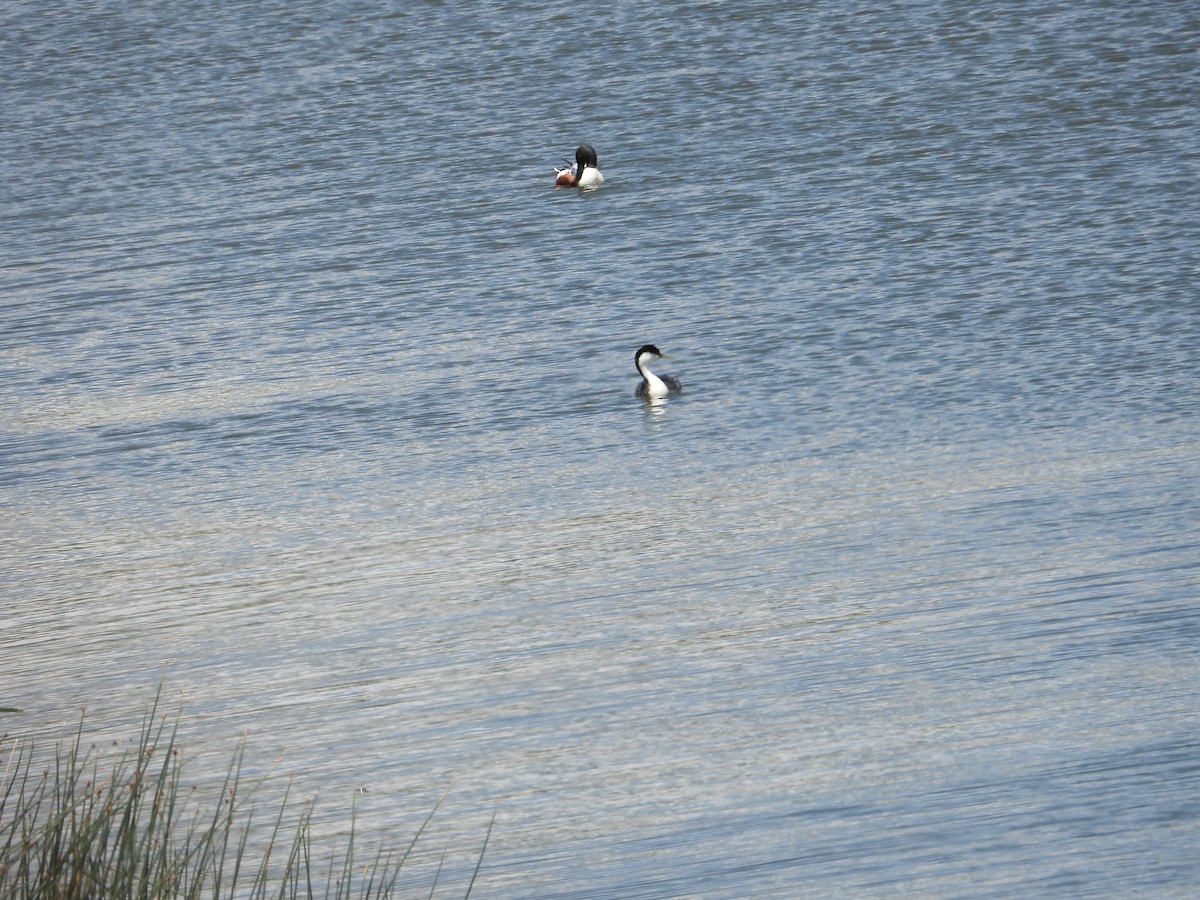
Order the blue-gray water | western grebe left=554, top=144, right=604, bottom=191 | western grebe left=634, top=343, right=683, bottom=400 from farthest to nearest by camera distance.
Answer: western grebe left=554, top=144, right=604, bottom=191, western grebe left=634, top=343, right=683, bottom=400, the blue-gray water

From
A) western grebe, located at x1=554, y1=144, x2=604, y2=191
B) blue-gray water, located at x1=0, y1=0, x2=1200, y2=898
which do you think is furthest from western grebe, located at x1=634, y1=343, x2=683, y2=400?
western grebe, located at x1=554, y1=144, x2=604, y2=191

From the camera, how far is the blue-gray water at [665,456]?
8172 mm

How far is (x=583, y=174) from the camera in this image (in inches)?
800

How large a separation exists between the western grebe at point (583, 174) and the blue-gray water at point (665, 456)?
19 cm

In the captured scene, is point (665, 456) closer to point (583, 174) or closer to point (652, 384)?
point (652, 384)

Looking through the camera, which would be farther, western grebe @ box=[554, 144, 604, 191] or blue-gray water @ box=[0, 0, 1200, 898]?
western grebe @ box=[554, 144, 604, 191]

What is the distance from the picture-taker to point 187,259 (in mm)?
18922

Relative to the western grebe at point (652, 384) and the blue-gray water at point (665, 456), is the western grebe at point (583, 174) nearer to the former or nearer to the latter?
the blue-gray water at point (665, 456)

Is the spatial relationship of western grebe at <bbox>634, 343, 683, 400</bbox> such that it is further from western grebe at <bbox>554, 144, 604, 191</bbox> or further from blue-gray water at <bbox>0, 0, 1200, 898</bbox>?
western grebe at <bbox>554, 144, 604, 191</bbox>

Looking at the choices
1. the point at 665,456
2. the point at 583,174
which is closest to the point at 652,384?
the point at 665,456

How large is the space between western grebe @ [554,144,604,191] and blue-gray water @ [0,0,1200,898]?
192 millimetres

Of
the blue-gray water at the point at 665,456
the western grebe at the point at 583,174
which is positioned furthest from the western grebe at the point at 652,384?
the western grebe at the point at 583,174

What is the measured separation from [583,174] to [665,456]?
819 cm

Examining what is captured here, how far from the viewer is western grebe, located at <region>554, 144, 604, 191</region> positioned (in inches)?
798
